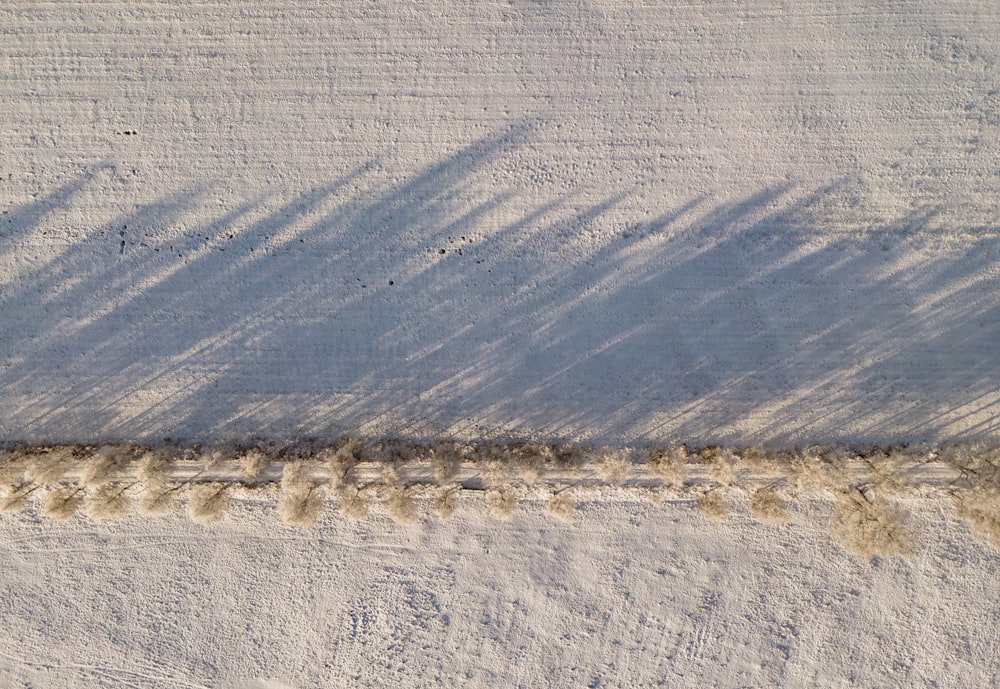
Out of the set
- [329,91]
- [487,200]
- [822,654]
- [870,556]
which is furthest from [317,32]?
[822,654]

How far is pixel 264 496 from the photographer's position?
23.0 feet

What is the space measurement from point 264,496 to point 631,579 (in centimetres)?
432

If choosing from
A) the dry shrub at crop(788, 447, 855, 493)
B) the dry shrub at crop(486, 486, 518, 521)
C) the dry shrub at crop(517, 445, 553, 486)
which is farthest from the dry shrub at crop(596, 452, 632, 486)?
the dry shrub at crop(788, 447, 855, 493)

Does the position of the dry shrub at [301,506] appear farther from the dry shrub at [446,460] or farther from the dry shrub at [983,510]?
the dry shrub at [983,510]

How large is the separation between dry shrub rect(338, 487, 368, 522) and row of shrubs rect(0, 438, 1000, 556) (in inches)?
0.5

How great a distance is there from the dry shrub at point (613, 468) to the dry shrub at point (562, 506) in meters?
0.45

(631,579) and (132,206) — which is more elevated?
(132,206)

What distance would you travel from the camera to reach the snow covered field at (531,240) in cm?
674

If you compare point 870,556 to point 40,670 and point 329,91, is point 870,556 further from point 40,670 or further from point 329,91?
point 40,670

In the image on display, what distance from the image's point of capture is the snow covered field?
674 cm

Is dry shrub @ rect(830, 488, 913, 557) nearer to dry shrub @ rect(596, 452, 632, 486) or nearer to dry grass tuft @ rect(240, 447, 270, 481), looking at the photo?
dry shrub @ rect(596, 452, 632, 486)

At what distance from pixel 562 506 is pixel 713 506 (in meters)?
1.67

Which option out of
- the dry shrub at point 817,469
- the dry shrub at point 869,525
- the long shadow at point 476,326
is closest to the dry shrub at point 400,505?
the long shadow at point 476,326

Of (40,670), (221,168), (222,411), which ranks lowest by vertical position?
(40,670)
